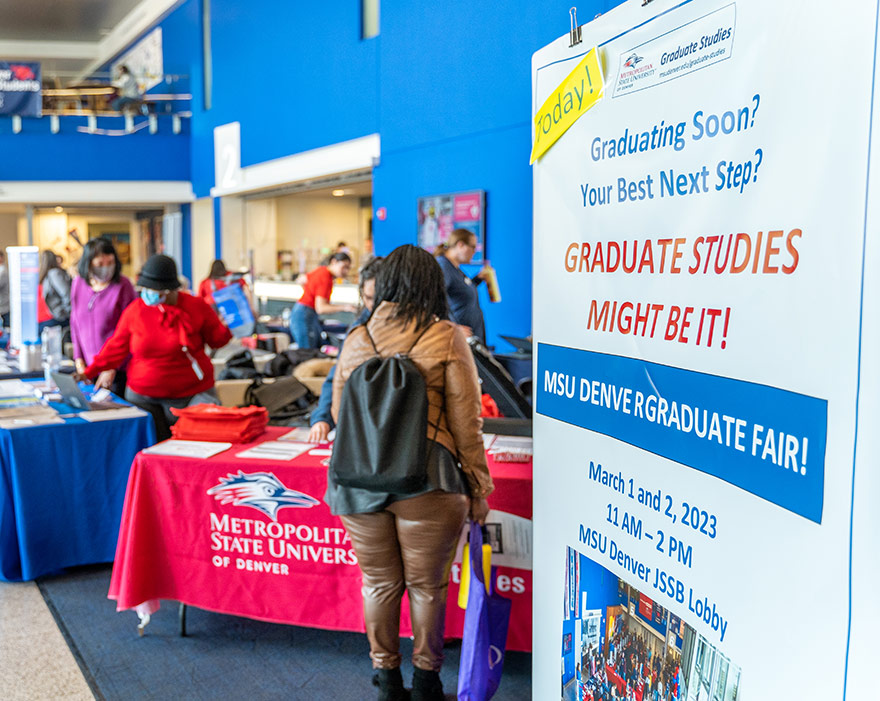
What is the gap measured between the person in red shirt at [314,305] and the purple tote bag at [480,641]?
15.9 feet

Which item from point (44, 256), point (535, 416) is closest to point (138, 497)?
point (535, 416)

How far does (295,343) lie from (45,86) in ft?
31.9

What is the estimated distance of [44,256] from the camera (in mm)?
7469

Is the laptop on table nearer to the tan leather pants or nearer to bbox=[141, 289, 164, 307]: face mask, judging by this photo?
bbox=[141, 289, 164, 307]: face mask

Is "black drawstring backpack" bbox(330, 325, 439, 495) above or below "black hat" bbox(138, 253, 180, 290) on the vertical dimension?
below

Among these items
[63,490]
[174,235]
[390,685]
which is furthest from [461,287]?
[174,235]

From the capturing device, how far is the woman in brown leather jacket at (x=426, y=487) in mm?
2371

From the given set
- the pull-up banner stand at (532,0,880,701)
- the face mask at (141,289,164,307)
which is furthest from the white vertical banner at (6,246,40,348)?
the pull-up banner stand at (532,0,880,701)

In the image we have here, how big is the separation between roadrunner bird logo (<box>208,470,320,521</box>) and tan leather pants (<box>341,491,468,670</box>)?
0.54 meters

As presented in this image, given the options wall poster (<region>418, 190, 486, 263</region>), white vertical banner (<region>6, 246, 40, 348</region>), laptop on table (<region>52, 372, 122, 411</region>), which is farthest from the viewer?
wall poster (<region>418, 190, 486, 263</region>)

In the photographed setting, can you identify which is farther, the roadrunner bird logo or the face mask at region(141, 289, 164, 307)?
the face mask at region(141, 289, 164, 307)

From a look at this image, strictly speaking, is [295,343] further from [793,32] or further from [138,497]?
[793,32]

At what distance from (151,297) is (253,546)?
1.60 meters

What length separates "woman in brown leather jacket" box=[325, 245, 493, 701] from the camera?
2.37 metres
